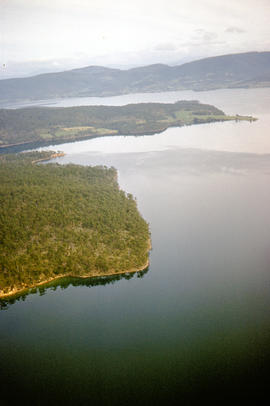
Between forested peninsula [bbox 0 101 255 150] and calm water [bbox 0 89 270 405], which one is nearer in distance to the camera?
calm water [bbox 0 89 270 405]

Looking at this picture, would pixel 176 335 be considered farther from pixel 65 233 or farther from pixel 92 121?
pixel 92 121

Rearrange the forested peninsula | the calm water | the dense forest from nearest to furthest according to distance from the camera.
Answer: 1. the calm water
2. the dense forest
3. the forested peninsula

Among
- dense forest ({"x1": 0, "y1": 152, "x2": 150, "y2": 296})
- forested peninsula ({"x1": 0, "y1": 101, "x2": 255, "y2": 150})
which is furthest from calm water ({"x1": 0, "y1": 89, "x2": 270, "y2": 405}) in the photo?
forested peninsula ({"x1": 0, "y1": 101, "x2": 255, "y2": 150})

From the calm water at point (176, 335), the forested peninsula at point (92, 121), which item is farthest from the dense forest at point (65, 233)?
the forested peninsula at point (92, 121)

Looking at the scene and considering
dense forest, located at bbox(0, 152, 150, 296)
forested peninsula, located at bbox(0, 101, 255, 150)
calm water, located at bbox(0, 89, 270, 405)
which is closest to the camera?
calm water, located at bbox(0, 89, 270, 405)

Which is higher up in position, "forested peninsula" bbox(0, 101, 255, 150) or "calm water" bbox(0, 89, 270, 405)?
"forested peninsula" bbox(0, 101, 255, 150)

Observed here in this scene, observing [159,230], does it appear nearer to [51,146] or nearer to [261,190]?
[261,190]

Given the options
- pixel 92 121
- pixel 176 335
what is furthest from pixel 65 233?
pixel 92 121

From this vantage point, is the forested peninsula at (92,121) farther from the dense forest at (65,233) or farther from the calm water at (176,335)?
the calm water at (176,335)

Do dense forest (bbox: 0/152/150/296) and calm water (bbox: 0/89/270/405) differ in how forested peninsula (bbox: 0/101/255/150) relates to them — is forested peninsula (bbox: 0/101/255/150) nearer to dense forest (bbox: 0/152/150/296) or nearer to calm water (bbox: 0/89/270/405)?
dense forest (bbox: 0/152/150/296)
